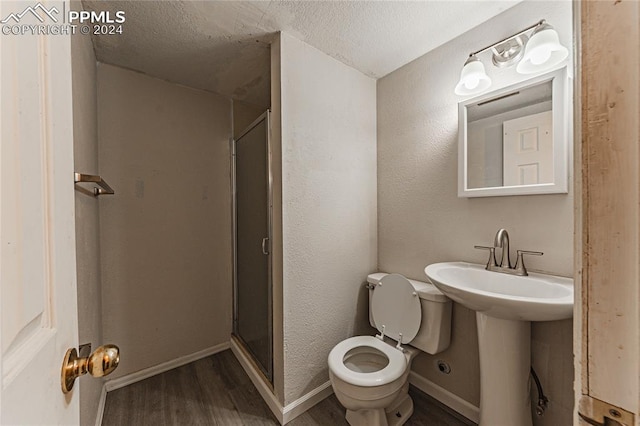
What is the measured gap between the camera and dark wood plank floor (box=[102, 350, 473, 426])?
151 cm

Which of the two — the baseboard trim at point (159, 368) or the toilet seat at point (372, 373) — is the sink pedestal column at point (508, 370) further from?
the baseboard trim at point (159, 368)

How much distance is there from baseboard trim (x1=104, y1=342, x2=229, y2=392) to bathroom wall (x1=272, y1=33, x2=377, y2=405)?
3.27ft

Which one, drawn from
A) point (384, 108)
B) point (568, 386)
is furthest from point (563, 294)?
point (384, 108)

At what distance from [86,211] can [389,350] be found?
1.75m

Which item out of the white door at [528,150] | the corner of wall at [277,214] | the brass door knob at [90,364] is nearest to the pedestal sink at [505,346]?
the white door at [528,150]

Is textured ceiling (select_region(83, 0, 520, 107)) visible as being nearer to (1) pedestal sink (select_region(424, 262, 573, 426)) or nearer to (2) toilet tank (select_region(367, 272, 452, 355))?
(1) pedestal sink (select_region(424, 262, 573, 426))

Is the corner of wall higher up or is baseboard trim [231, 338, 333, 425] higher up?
the corner of wall

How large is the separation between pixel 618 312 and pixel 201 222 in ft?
7.47

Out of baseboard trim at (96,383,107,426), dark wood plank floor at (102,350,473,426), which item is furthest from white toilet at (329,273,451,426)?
baseboard trim at (96,383,107,426)

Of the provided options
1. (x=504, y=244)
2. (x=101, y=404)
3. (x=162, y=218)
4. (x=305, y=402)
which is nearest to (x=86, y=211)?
(x=162, y=218)

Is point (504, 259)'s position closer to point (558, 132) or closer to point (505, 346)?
point (505, 346)

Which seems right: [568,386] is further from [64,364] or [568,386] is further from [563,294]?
[64,364]

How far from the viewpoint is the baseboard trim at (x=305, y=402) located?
1506mm

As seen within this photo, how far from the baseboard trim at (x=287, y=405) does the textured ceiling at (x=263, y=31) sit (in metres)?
2.11
